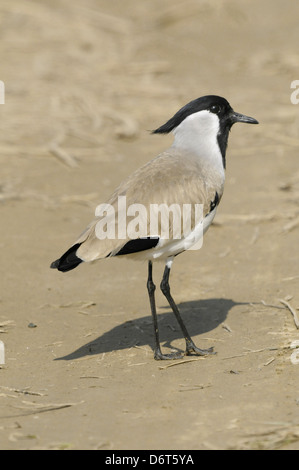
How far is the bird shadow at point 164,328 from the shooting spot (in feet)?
17.8

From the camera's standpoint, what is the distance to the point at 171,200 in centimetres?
518

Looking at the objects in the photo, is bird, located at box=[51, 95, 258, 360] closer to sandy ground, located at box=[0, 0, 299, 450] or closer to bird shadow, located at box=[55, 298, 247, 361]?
bird shadow, located at box=[55, 298, 247, 361]

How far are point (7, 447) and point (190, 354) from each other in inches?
67.1

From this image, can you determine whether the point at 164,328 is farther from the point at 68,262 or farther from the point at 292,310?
the point at 68,262

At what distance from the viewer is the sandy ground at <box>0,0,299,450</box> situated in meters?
4.25

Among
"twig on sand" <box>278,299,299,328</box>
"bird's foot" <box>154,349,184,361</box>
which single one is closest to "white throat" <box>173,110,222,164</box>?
"twig on sand" <box>278,299,299,328</box>

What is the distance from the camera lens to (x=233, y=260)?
6.82m

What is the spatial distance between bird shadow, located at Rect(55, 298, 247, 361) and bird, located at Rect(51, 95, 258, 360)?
1.00ft

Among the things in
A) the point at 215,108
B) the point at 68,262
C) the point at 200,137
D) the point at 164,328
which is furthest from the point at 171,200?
the point at 164,328

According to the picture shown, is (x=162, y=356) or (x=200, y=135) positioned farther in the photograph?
(x=200, y=135)

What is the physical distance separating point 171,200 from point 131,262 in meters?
1.96

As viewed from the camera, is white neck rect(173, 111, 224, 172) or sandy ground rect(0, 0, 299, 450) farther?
white neck rect(173, 111, 224, 172)

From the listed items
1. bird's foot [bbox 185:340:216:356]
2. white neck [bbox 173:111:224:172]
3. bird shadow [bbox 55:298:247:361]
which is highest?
white neck [bbox 173:111:224:172]

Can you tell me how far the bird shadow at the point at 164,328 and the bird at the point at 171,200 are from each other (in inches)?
12.0
